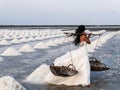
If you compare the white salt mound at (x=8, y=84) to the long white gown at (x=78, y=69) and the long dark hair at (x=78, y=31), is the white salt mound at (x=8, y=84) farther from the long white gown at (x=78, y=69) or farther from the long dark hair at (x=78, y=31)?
the long dark hair at (x=78, y=31)

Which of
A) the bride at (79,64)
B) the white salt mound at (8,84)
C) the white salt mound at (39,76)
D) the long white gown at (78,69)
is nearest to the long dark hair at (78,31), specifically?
the bride at (79,64)

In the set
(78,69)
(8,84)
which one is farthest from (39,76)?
(8,84)

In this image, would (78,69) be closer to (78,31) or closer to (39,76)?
(78,31)

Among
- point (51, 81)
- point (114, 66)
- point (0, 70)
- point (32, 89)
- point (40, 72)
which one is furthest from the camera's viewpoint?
point (114, 66)

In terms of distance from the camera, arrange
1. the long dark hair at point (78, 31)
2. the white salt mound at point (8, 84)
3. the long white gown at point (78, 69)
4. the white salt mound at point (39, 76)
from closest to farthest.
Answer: the white salt mound at point (8, 84), the long white gown at point (78, 69), the long dark hair at point (78, 31), the white salt mound at point (39, 76)

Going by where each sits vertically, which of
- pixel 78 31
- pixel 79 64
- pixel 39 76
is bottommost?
pixel 39 76

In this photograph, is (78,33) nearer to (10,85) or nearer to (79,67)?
(79,67)

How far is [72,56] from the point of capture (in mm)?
9477

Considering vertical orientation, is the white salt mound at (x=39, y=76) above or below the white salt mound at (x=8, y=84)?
below

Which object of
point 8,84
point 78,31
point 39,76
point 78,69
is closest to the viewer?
point 8,84

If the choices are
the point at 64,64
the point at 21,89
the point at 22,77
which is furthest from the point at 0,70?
the point at 21,89

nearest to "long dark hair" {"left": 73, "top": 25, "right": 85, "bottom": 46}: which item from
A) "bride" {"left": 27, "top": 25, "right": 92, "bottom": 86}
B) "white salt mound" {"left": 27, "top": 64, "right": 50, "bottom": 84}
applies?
"bride" {"left": 27, "top": 25, "right": 92, "bottom": 86}

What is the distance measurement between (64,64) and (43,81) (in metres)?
0.94

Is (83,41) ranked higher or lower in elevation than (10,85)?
higher
